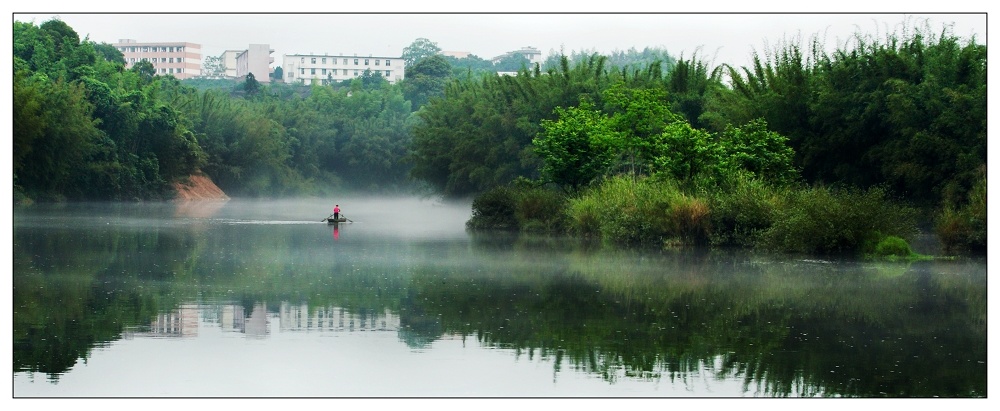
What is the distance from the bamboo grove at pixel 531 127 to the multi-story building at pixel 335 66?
3837cm

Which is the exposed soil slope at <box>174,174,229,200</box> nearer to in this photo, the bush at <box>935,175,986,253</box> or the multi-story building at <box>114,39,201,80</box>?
the bush at <box>935,175,986,253</box>

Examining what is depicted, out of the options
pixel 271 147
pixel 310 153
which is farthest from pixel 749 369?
pixel 310 153

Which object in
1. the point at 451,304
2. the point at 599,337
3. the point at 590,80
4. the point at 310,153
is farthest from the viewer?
the point at 310,153

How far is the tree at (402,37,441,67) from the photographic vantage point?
139 metres

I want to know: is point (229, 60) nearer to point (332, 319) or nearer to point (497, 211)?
point (497, 211)

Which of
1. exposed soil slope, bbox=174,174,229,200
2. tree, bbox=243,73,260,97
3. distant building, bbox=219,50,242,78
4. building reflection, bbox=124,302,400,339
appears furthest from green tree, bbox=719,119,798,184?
distant building, bbox=219,50,242,78

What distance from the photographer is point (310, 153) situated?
89375 mm

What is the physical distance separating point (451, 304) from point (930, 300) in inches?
250

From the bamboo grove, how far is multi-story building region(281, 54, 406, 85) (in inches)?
1511

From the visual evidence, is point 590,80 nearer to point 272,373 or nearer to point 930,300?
point 930,300

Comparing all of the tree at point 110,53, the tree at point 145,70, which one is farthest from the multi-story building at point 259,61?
the tree at point 145,70

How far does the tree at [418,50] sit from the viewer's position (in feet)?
455

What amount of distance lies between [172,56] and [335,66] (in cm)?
1789

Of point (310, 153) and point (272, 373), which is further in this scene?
point (310, 153)
